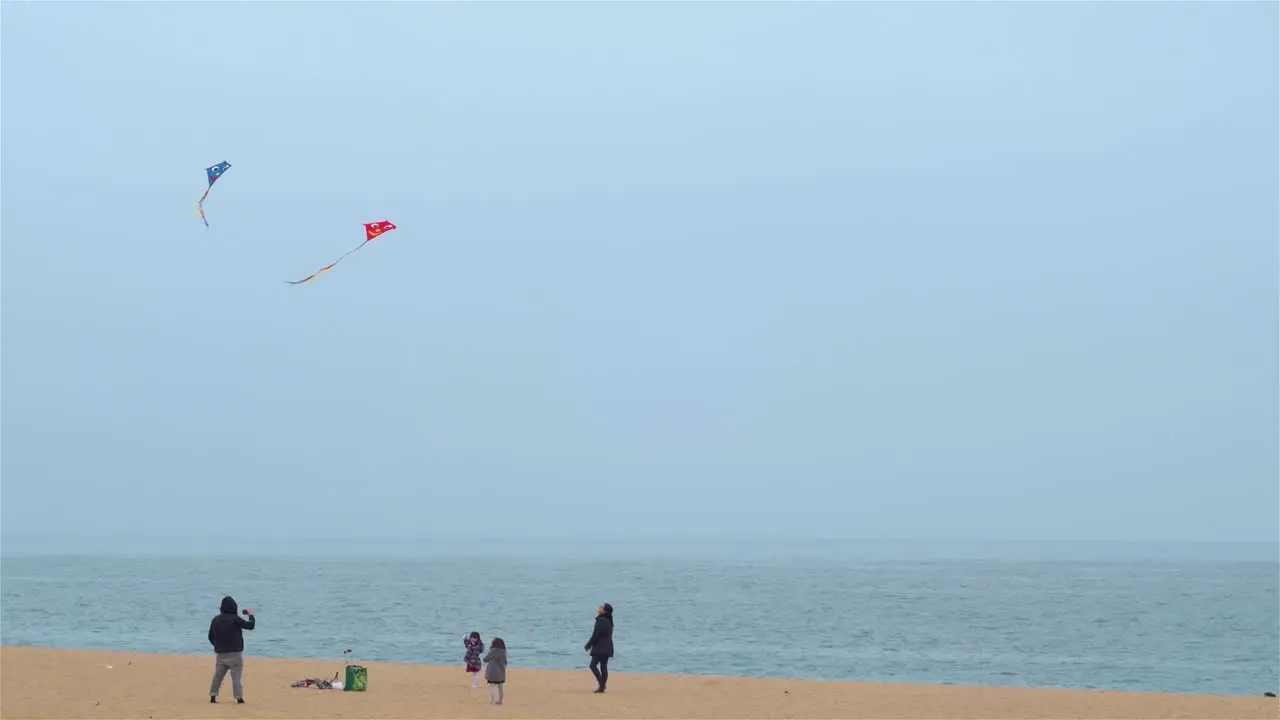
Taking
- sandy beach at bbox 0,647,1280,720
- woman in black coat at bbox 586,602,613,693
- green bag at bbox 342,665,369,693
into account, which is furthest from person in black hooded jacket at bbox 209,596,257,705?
woman in black coat at bbox 586,602,613,693

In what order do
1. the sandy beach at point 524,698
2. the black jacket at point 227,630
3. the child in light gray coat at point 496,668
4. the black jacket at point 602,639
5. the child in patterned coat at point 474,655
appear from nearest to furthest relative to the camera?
the black jacket at point 227,630
the sandy beach at point 524,698
the child in light gray coat at point 496,668
the black jacket at point 602,639
the child in patterned coat at point 474,655

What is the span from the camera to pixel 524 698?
74.8ft

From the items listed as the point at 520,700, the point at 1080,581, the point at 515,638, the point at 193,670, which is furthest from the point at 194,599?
the point at 1080,581

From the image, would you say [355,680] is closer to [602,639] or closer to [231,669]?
[231,669]

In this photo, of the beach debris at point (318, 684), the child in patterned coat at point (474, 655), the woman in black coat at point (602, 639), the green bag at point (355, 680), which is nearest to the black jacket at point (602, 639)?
the woman in black coat at point (602, 639)

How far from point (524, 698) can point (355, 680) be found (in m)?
2.99

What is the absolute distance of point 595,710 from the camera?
21.3 m

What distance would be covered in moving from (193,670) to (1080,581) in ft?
322

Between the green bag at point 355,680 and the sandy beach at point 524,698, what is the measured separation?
10.3 inches

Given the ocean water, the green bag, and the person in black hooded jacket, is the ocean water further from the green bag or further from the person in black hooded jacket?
the person in black hooded jacket

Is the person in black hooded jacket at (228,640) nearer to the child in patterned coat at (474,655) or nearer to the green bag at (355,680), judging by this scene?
the green bag at (355,680)

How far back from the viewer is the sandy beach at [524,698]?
800 inches

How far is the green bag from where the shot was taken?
23.0m

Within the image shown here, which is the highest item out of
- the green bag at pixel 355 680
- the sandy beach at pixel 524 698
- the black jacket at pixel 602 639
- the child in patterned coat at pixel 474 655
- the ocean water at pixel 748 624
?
the black jacket at pixel 602 639
